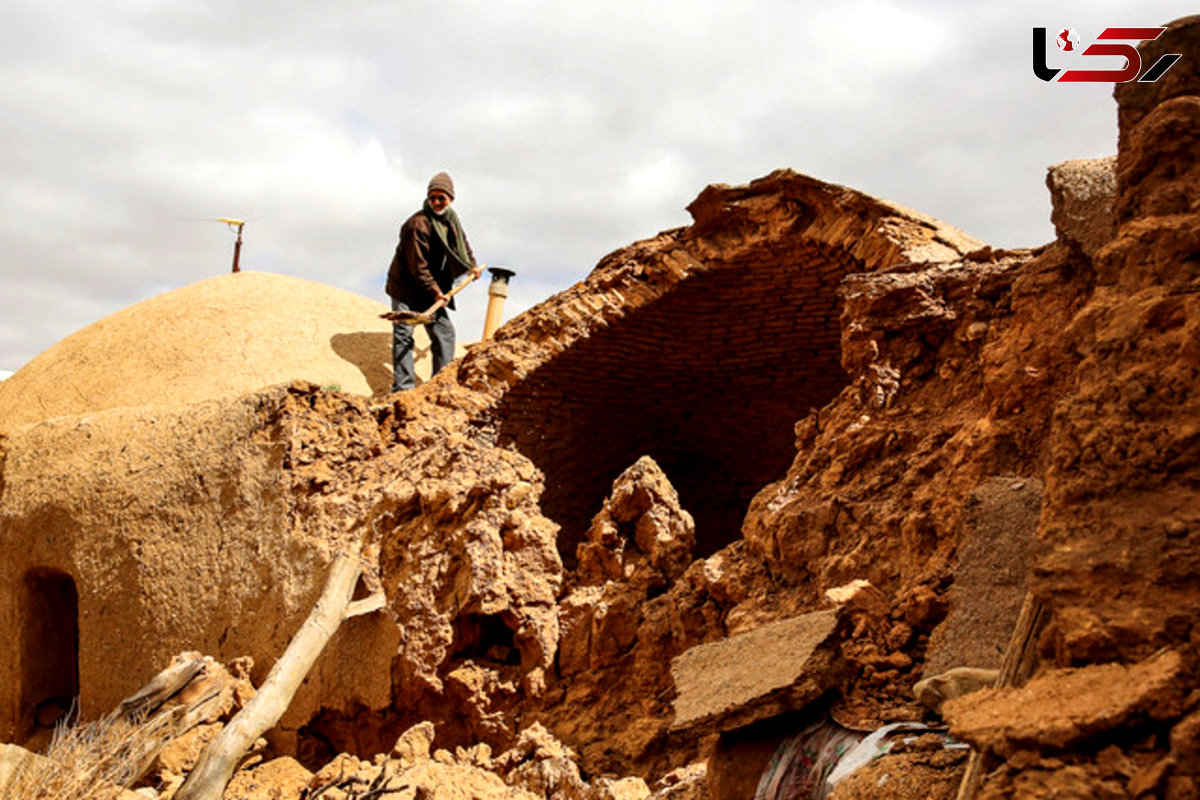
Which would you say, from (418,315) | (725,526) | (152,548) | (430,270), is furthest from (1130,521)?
(430,270)

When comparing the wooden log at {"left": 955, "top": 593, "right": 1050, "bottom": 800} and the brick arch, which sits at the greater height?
the brick arch

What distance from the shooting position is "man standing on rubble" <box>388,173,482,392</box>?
8961 mm

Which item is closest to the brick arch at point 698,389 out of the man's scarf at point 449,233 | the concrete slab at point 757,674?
the man's scarf at point 449,233

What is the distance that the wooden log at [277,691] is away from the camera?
218 inches

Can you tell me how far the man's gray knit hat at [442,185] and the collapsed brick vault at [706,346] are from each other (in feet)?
7.65

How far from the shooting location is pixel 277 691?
5.87 metres

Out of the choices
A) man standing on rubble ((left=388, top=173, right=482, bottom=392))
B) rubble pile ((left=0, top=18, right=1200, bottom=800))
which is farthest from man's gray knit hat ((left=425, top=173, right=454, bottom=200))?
rubble pile ((left=0, top=18, right=1200, bottom=800))

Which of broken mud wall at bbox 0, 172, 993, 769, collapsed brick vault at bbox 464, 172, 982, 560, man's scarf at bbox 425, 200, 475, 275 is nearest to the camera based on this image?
broken mud wall at bbox 0, 172, 993, 769

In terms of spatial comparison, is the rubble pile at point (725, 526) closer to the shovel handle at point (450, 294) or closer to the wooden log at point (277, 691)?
the wooden log at point (277, 691)

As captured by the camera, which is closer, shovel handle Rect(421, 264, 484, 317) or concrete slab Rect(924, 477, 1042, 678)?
concrete slab Rect(924, 477, 1042, 678)

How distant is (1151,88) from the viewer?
303 centimetres

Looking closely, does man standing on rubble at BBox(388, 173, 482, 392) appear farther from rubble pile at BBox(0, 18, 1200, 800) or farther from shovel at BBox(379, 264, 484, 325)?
rubble pile at BBox(0, 18, 1200, 800)

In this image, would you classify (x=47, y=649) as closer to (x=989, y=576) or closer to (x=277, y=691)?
(x=277, y=691)

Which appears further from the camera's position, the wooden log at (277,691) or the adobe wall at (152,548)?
the adobe wall at (152,548)
